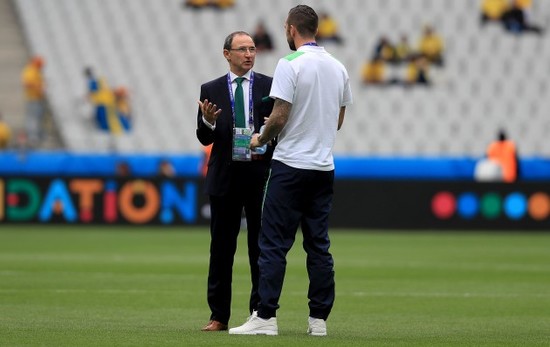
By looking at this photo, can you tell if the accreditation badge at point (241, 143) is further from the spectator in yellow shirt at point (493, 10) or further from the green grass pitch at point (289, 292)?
the spectator in yellow shirt at point (493, 10)

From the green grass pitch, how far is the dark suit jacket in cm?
115

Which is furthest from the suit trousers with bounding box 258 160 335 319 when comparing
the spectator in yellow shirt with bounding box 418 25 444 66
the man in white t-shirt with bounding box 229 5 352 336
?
the spectator in yellow shirt with bounding box 418 25 444 66

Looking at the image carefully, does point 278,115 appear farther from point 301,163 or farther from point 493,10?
point 493,10

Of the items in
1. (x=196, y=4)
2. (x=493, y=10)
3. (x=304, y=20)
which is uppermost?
(x=196, y=4)

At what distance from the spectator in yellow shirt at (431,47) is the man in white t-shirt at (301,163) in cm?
2666

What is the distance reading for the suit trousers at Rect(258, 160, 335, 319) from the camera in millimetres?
8867

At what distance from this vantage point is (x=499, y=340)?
29.9 feet

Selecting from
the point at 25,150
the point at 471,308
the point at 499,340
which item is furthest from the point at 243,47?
the point at 25,150

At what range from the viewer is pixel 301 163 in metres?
8.91

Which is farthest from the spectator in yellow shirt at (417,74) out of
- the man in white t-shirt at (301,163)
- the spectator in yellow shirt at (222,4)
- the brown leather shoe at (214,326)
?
the man in white t-shirt at (301,163)

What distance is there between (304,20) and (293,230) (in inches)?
57.6

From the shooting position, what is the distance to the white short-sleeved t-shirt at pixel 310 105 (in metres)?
8.78

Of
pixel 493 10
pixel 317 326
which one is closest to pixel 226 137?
pixel 317 326

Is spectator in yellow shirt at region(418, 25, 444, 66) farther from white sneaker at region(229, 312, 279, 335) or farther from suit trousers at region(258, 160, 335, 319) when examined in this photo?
white sneaker at region(229, 312, 279, 335)
